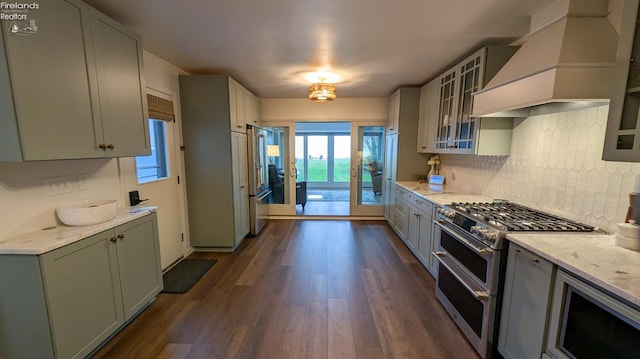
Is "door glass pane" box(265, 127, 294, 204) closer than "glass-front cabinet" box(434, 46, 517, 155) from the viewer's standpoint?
No

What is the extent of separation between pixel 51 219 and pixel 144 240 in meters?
0.62

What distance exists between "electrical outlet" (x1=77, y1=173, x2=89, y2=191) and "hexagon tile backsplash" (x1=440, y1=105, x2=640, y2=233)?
152 inches

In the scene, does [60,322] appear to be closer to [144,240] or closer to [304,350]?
[144,240]

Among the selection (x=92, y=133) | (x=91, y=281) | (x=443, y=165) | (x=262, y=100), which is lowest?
(x=91, y=281)

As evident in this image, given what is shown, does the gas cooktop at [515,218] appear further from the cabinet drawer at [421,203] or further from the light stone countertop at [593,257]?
the cabinet drawer at [421,203]

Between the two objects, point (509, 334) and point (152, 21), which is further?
point (152, 21)

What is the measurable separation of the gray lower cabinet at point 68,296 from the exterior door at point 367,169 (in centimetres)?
398

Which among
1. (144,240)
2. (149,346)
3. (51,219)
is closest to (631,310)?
(149,346)

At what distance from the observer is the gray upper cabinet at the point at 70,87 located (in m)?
1.38

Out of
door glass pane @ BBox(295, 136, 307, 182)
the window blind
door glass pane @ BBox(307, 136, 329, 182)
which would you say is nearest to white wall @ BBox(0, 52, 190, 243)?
the window blind

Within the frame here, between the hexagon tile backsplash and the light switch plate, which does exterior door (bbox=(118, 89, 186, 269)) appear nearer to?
the light switch plate

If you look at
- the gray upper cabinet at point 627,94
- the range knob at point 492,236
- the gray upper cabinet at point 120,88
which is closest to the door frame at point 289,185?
the gray upper cabinet at point 120,88

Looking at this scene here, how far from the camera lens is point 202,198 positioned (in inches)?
140

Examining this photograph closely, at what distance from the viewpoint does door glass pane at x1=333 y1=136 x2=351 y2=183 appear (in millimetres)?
8945
